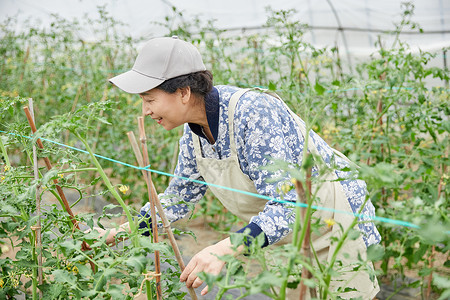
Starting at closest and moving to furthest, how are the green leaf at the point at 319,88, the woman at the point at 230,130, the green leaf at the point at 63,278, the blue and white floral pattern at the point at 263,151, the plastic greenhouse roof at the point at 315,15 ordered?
1. the green leaf at the point at 319,88
2. the green leaf at the point at 63,278
3. the blue and white floral pattern at the point at 263,151
4. the woman at the point at 230,130
5. the plastic greenhouse roof at the point at 315,15

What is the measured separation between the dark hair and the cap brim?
0.13 ft

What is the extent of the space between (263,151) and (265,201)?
27 cm

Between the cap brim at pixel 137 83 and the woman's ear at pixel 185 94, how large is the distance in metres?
0.10

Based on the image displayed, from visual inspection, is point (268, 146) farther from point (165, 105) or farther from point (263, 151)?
point (165, 105)

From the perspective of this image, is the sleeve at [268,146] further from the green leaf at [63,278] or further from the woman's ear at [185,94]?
the green leaf at [63,278]

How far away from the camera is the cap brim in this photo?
4.89 ft

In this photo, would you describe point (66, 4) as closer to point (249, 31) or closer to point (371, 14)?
point (249, 31)

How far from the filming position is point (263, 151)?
57.9 inches

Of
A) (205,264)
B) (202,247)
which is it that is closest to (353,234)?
(205,264)

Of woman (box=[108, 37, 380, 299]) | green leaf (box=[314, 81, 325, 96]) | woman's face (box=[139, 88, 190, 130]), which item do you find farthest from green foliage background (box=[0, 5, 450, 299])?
woman's face (box=[139, 88, 190, 130])

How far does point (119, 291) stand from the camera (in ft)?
3.82

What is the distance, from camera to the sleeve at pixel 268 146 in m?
1.35

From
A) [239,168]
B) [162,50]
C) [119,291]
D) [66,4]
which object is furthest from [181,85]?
[66,4]

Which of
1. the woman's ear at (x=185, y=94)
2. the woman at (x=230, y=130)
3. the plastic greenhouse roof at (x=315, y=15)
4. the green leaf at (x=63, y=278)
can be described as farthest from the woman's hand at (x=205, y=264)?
the plastic greenhouse roof at (x=315, y=15)
